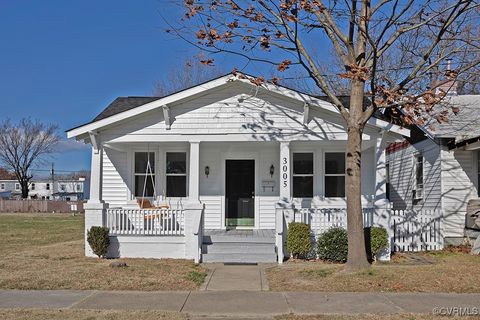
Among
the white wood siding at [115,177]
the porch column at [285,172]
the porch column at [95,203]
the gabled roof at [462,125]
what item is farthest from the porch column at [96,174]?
the gabled roof at [462,125]

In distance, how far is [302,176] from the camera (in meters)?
14.9

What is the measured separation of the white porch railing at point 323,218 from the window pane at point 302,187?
225cm

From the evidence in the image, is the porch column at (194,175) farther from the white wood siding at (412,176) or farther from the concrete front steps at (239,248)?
the white wood siding at (412,176)

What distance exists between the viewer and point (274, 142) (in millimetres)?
13523

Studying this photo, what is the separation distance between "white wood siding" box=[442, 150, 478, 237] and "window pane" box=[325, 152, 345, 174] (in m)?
2.84

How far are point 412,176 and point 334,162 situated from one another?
407 cm

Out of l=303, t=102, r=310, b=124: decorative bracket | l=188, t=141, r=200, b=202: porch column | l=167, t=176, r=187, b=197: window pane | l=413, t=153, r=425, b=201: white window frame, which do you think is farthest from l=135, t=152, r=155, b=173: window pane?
l=413, t=153, r=425, b=201: white window frame

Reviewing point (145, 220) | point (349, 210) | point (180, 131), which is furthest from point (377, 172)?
point (145, 220)

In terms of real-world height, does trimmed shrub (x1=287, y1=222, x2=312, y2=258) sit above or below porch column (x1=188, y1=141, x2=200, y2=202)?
below

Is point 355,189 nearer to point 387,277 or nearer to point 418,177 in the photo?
point 387,277

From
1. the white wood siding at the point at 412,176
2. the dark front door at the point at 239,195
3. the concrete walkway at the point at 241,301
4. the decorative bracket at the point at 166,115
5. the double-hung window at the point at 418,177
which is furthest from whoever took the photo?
the double-hung window at the point at 418,177

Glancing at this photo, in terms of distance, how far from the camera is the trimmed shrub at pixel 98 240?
497 inches

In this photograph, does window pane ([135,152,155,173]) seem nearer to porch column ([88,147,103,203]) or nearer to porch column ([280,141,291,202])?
porch column ([88,147,103,203])

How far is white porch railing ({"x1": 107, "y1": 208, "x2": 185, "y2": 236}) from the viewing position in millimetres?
12891
